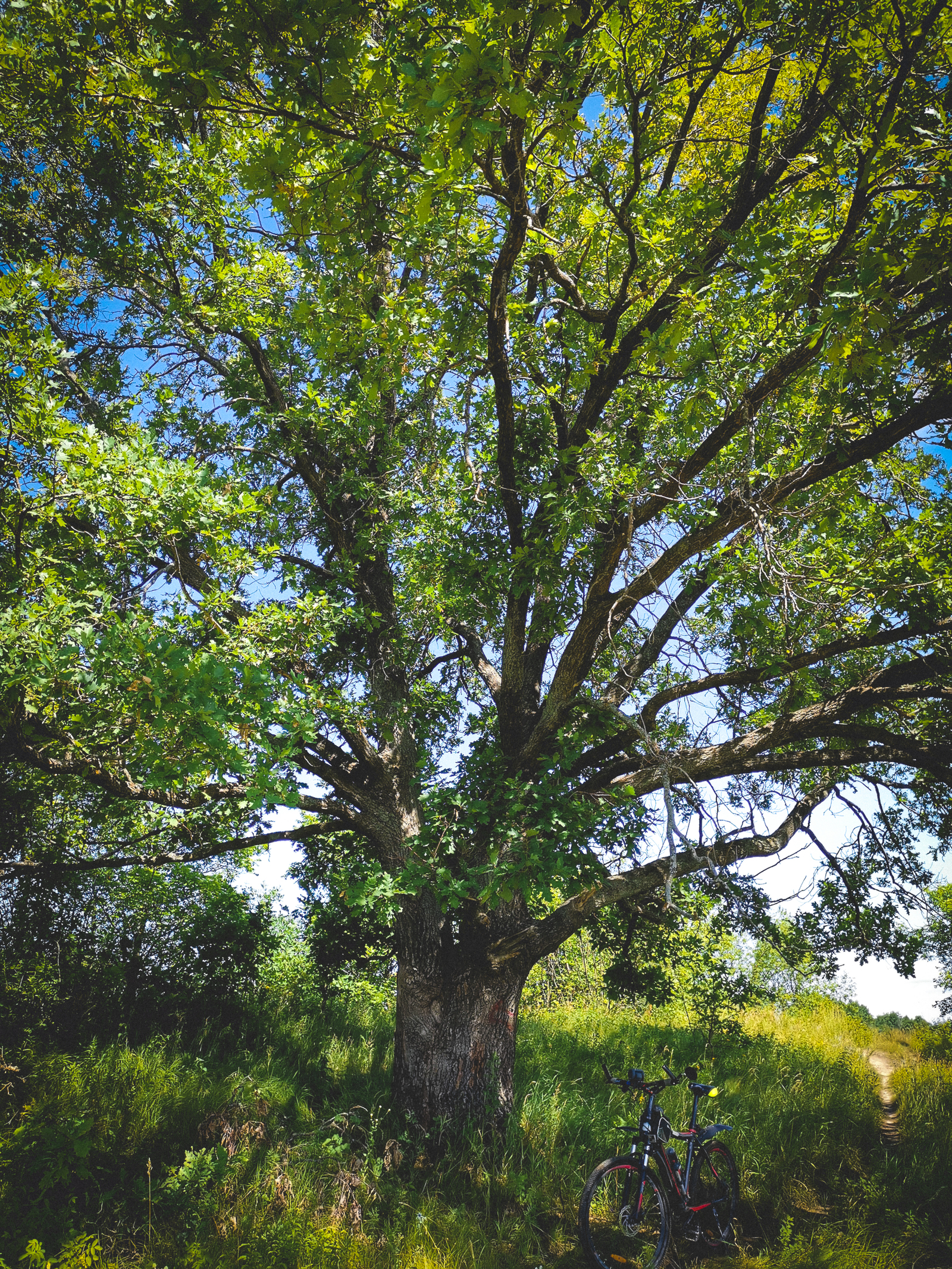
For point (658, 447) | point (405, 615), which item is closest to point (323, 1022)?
Answer: point (405, 615)

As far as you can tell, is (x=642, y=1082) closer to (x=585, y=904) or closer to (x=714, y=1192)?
(x=714, y=1192)

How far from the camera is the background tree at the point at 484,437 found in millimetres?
3236

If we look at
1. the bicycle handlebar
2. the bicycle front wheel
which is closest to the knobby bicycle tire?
the bicycle front wheel

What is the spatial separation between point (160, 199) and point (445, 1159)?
27.3ft

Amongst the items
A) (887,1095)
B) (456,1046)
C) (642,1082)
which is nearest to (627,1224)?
(642,1082)

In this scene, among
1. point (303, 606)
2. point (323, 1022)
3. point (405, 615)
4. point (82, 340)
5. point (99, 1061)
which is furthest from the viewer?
point (323, 1022)

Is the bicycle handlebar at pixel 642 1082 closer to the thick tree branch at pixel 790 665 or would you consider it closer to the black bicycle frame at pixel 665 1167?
the black bicycle frame at pixel 665 1167

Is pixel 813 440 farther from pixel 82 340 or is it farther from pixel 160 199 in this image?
pixel 82 340

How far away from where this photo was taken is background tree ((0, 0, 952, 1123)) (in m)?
3.24

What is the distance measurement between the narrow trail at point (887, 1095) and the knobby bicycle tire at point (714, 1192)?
2.42m

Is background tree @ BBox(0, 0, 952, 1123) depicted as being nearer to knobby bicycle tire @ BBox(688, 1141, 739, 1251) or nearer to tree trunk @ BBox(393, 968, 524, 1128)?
tree trunk @ BBox(393, 968, 524, 1128)

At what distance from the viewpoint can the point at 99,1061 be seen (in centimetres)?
632

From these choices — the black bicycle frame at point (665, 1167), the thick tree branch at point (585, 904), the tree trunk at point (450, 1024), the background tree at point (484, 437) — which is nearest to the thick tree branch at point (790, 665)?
the background tree at point (484, 437)

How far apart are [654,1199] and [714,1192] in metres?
0.59
